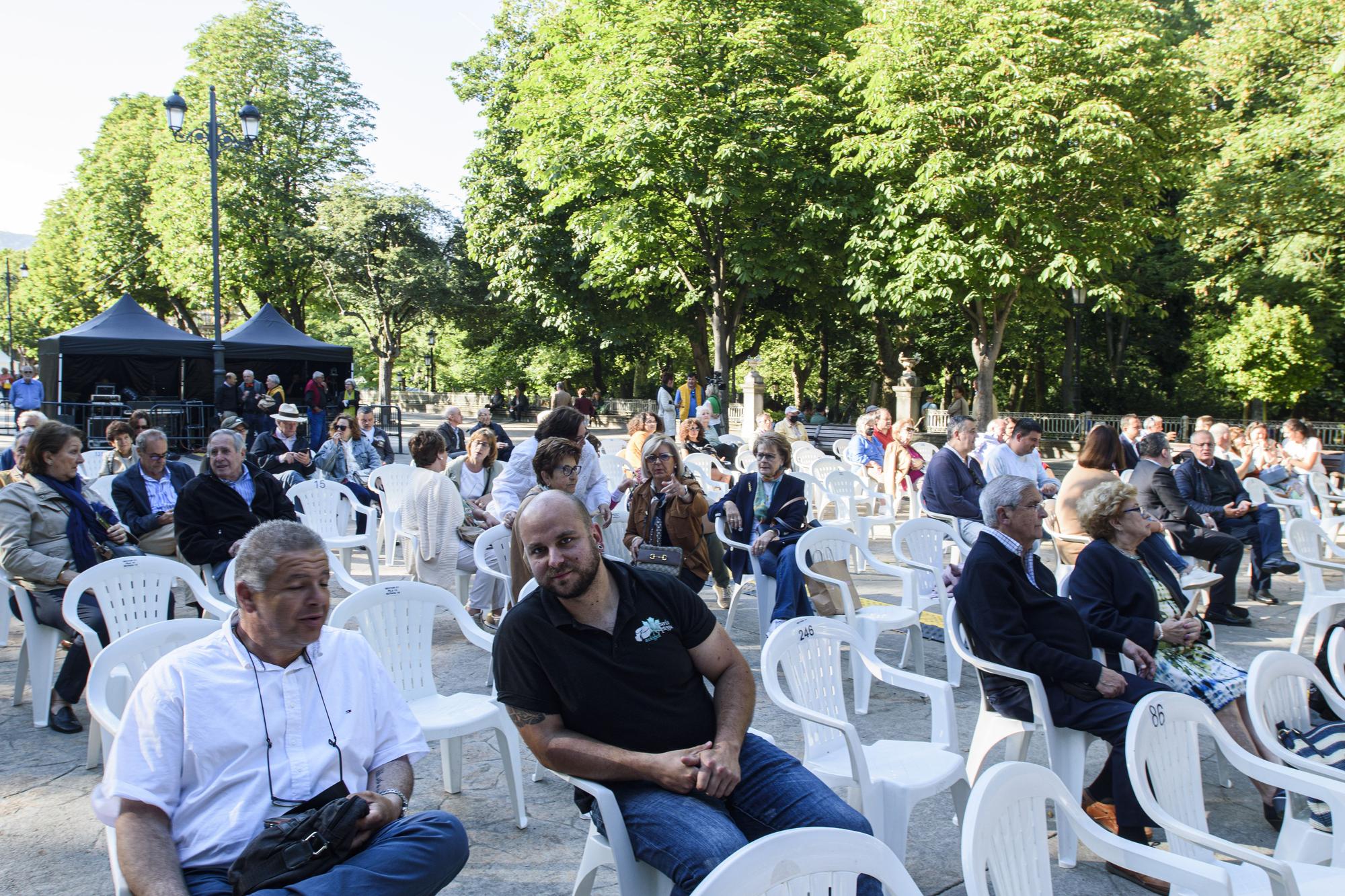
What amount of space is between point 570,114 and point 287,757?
22309 mm

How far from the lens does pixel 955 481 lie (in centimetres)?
743

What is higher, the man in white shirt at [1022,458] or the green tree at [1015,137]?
the green tree at [1015,137]

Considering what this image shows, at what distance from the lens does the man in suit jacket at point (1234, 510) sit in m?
7.64

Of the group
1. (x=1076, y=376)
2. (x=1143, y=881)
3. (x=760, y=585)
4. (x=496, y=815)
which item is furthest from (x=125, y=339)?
(x=1076, y=376)

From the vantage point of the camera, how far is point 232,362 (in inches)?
888

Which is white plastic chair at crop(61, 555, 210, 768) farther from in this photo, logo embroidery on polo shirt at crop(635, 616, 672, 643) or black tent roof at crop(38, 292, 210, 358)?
black tent roof at crop(38, 292, 210, 358)

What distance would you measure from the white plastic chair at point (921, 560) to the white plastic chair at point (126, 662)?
13.0 feet

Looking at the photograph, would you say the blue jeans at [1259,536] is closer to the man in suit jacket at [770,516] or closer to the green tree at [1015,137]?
the man in suit jacket at [770,516]

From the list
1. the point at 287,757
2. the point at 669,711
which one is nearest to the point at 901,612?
the point at 669,711

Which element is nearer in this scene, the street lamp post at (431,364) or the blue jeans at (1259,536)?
the blue jeans at (1259,536)

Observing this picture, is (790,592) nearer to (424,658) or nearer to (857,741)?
(424,658)

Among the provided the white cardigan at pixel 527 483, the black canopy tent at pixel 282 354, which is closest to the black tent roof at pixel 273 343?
the black canopy tent at pixel 282 354

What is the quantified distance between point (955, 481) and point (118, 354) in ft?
63.9

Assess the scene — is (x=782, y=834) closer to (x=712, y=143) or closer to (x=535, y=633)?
(x=535, y=633)
